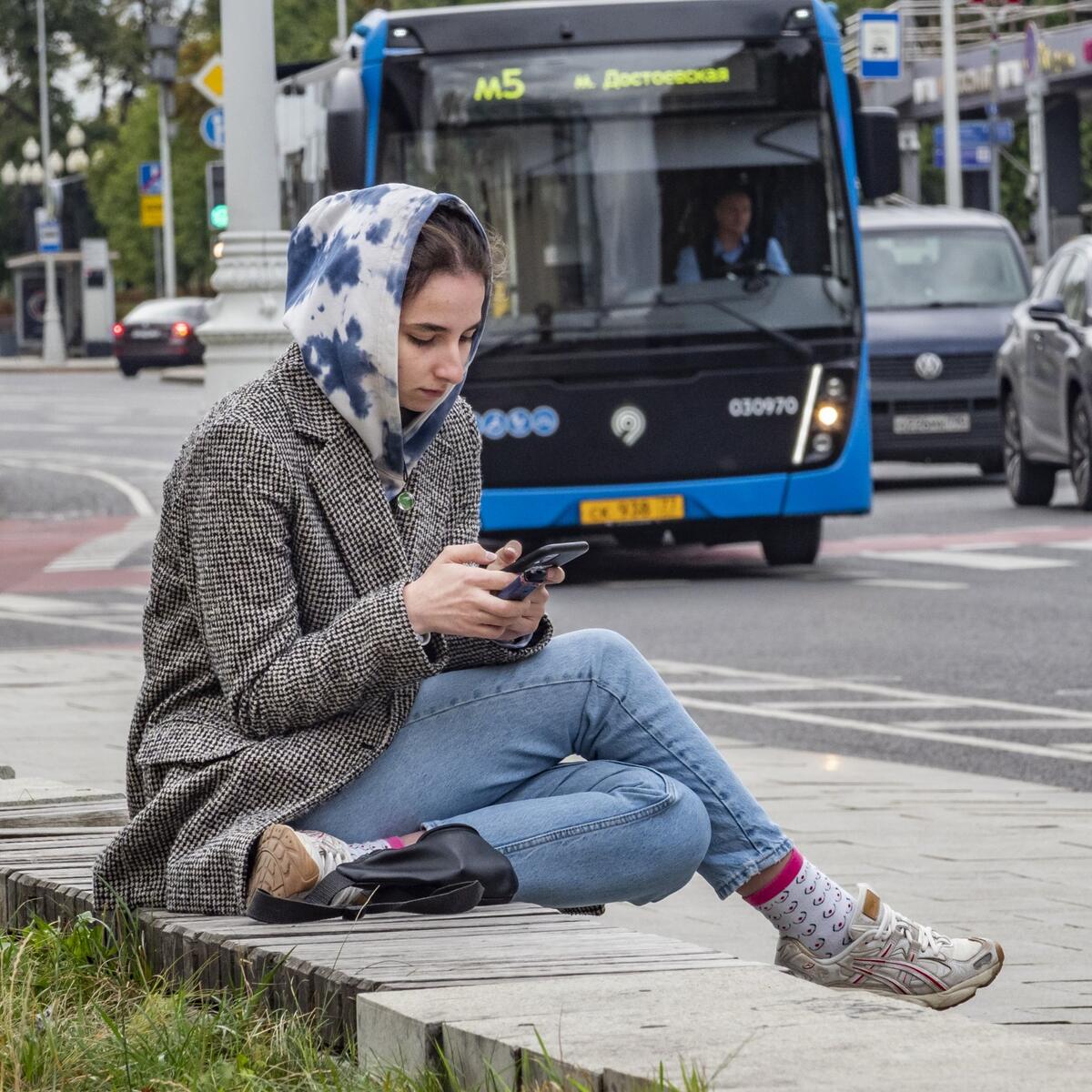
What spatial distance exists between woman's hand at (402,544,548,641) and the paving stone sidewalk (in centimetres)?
121

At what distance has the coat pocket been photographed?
13.2 ft

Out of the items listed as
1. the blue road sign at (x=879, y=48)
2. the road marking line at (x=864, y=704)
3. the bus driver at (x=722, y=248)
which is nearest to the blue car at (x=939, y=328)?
the bus driver at (x=722, y=248)

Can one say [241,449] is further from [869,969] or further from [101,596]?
[101,596]

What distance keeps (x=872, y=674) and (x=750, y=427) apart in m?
3.94

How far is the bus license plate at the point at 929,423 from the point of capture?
774 inches

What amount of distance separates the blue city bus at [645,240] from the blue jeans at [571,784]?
9703mm

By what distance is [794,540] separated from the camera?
14.9 meters

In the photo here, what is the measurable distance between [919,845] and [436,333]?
9.26 feet

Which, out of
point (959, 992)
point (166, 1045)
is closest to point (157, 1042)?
point (166, 1045)

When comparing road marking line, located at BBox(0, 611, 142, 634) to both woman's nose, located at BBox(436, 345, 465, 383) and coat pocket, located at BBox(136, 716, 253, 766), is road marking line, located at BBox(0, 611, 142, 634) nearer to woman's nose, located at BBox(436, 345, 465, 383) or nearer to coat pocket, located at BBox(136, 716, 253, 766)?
coat pocket, located at BBox(136, 716, 253, 766)

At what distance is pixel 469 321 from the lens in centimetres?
409

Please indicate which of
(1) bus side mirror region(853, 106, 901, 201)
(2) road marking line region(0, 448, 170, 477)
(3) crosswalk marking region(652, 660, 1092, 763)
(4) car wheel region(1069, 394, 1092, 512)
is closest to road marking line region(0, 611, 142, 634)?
(3) crosswalk marking region(652, 660, 1092, 763)

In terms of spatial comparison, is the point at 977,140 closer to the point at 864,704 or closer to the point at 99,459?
the point at 99,459

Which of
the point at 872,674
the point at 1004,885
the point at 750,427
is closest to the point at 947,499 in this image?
the point at 750,427
